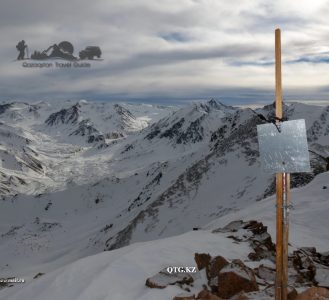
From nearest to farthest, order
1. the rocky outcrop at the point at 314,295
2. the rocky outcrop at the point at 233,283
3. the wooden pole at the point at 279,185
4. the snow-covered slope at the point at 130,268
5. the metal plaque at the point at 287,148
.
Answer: the metal plaque at the point at 287,148, the wooden pole at the point at 279,185, the rocky outcrop at the point at 314,295, the rocky outcrop at the point at 233,283, the snow-covered slope at the point at 130,268

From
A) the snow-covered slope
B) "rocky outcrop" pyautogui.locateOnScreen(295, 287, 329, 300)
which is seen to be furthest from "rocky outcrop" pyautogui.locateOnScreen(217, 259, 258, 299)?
"rocky outcrop" pyautogui.locateOnScreen(295, 287, 329, 300)

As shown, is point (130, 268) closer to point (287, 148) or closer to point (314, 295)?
point (314, 295)

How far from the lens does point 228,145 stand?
11650 centimetres

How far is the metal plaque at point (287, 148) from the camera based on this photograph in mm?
8266

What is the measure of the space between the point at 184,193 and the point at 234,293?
8785 centimetres

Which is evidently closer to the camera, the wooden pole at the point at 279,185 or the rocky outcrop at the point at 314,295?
the wooden pole at the point at 279,185

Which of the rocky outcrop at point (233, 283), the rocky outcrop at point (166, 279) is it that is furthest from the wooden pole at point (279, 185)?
the rocky outcrop at point (166, 279)

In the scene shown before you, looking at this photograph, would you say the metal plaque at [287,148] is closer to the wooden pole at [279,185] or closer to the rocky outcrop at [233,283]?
the wooden pole at [279,185]

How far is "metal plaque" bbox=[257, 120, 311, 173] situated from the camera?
827 cm

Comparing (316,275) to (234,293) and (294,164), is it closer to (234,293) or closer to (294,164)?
(234,293)

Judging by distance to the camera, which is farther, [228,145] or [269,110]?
[269,110]

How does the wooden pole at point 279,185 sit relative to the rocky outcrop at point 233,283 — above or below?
above

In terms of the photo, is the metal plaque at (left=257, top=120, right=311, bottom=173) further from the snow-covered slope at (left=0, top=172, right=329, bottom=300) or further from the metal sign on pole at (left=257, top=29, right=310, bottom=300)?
the snow-covered slope at (left=0, top=172, right=329, bottom=300)

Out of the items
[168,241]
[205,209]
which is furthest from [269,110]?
[168,241]
